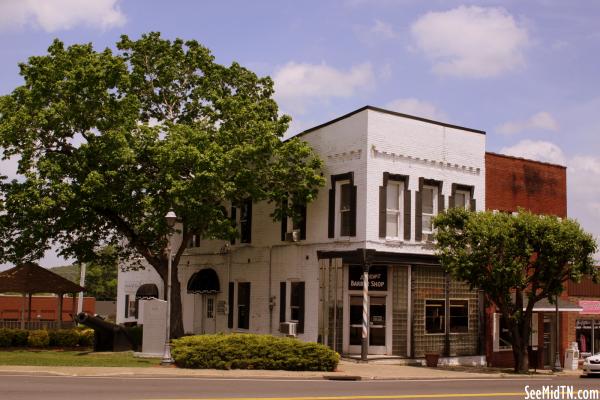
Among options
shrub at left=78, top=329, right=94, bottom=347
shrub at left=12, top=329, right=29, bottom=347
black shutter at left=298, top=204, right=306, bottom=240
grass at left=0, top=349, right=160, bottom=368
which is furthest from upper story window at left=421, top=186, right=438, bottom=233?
shrub at left=12, top=329, right=29, bottom=347

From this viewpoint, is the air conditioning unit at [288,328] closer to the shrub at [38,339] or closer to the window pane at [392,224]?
the window pane at [392,224]

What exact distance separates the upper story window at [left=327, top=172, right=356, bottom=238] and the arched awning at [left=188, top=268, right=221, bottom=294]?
30.1 ft

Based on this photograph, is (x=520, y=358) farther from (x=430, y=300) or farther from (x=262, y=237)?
(x=262, y=237)

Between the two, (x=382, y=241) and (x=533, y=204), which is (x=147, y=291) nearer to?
(x=382, y=241)

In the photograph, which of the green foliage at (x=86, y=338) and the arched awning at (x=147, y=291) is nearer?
the green foliage at (x=86, y=338)

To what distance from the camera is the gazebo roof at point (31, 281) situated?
32156 mm

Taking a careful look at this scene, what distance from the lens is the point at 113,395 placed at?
50.0ft

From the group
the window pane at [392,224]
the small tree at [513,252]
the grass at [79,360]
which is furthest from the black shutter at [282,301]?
the small tree at [513,252]

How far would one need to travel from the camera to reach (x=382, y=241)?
28125 mm

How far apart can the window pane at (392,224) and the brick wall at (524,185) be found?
206 inches

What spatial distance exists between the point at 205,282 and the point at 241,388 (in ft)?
62.1

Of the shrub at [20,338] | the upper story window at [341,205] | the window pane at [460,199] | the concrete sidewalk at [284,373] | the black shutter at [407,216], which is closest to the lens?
the concrete sidewalk at [284,373]

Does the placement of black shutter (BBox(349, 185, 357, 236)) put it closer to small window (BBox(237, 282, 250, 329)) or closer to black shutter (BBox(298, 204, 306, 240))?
black shutter (BBox(298, 204, 306, 240))

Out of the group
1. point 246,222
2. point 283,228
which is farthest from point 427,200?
point 246,222
